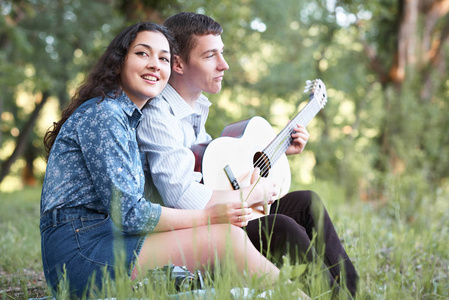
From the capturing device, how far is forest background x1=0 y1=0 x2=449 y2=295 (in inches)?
320

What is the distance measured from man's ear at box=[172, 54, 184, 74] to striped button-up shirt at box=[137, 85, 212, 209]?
0.82 feet

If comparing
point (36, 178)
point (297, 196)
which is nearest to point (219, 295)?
point (297, 196)

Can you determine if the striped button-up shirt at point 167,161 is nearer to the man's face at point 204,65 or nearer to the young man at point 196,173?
the young man at point 196,173

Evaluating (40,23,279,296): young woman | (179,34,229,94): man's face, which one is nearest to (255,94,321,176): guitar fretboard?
(179,34,229,94): man's face

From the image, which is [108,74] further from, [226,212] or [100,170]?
[226,212]

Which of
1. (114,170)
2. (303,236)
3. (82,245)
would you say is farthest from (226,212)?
(82,245)

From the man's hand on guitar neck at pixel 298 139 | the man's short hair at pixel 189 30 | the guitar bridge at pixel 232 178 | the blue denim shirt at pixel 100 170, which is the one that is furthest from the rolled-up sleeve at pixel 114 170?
the man's hand on guitar neck at pixel 298 139

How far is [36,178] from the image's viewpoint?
2555 centimetres

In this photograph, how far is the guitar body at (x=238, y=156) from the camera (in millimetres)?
2570

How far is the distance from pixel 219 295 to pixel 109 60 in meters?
1.21

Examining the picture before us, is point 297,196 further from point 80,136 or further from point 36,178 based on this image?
point 36,178

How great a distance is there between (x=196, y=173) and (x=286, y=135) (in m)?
0.90

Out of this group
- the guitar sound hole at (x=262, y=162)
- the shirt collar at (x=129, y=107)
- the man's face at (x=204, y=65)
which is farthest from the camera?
the guitar sound hole at (x=262, y=162)

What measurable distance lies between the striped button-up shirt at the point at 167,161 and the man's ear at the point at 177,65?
0.82ft
